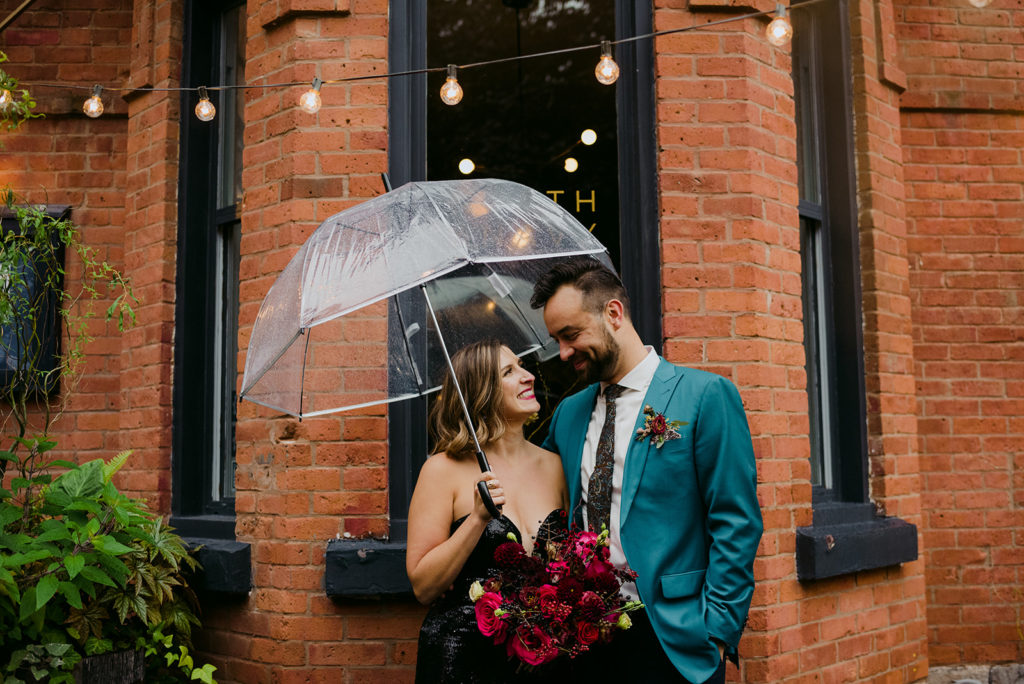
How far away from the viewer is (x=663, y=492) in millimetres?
2689

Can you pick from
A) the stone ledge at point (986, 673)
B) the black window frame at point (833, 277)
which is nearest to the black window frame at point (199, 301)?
the black window frame at point (833, 277)

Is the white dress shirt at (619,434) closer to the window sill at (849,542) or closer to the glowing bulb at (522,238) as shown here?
the glowing bulb at (522,238)

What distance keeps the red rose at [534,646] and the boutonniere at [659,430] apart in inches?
26.8

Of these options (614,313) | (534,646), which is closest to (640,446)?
(614,313)

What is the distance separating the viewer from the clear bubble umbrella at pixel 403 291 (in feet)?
8.43

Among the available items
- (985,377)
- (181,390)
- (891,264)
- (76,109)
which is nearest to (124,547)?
(181,390)

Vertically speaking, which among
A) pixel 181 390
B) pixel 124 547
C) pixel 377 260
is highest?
pixel 377 260

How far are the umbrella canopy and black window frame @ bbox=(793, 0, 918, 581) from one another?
78.2 inches

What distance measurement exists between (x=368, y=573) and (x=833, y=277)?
2.89 m

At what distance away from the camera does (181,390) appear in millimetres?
4605

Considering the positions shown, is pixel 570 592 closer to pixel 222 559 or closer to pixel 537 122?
pixel 222 559

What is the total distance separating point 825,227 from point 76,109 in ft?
14.3

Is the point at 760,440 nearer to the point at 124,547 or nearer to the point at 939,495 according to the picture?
the point at 939,495

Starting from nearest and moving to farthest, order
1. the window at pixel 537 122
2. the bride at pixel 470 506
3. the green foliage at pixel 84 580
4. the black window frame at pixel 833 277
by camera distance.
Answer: the bride at pixel 470 506 → the green foliage at pixel 84 580 → the window at pixel 537 122 → the black window frame at pixel 833 277
